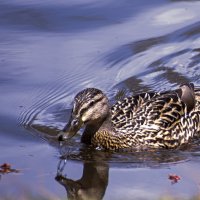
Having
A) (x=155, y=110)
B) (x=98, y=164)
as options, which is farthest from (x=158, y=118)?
(x=98, y=164)

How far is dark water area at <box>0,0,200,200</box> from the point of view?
10586 millimetres

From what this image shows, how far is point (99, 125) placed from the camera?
40.0 ft

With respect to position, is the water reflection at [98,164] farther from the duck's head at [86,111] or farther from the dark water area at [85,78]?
the duck's head at [86,111]

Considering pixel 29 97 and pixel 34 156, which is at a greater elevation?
pixel 29 97

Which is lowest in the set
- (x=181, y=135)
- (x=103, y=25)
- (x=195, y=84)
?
(x=181, y=135)

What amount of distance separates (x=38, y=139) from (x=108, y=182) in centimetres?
192

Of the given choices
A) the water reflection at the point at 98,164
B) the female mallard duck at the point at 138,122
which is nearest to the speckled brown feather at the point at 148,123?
the female mallard duck at the point at 138,122

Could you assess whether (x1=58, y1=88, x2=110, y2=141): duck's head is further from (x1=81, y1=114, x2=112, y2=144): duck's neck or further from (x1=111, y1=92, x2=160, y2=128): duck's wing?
(x1=111, y1=92, x2=160, y2=128): duck's wing

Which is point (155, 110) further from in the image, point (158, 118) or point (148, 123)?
point (148, 123)

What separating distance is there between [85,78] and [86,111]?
2745 mm

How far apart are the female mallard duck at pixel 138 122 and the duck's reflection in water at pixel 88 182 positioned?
0.74 m

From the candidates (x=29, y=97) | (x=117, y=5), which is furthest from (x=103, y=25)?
(x=29, y=97)

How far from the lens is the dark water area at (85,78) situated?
10586mm

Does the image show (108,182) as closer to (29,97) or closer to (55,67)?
(29,97)
